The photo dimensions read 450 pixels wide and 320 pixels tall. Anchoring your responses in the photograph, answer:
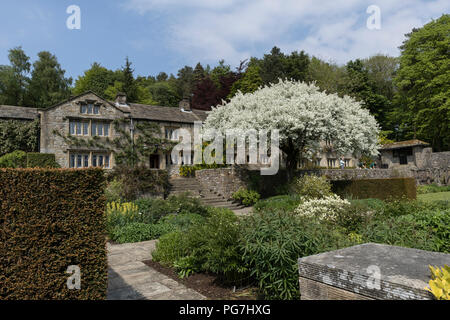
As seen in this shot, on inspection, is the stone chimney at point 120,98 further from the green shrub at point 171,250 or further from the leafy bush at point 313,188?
the green shrub at point 171,250

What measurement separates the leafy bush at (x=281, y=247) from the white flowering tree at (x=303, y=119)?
46.1 feet

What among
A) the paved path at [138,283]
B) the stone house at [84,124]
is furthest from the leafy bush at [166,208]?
the stone house at [84,124]

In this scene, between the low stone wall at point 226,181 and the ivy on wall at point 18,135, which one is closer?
the low stone wall at point 226,181

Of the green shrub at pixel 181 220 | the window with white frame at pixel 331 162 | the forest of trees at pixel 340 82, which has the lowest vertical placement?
the green shrub at pixel 181 220

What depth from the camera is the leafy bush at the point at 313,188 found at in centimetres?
1772

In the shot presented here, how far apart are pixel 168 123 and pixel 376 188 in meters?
18.2

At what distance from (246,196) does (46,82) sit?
119ft

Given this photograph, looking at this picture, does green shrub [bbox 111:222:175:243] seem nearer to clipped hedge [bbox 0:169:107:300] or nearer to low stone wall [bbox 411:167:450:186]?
clipped hedge [bbox 0:169:107:300]

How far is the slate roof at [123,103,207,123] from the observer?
88.9ft

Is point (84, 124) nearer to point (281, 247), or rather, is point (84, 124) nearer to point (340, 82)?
point (281, 247)

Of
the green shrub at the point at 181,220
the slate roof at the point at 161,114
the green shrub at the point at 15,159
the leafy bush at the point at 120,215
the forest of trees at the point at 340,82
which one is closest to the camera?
the green shrub at the point at 181,220

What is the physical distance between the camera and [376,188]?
19734 mm

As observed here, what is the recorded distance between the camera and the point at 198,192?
2309cm

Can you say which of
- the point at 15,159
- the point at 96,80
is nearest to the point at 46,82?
the point at 96,80
